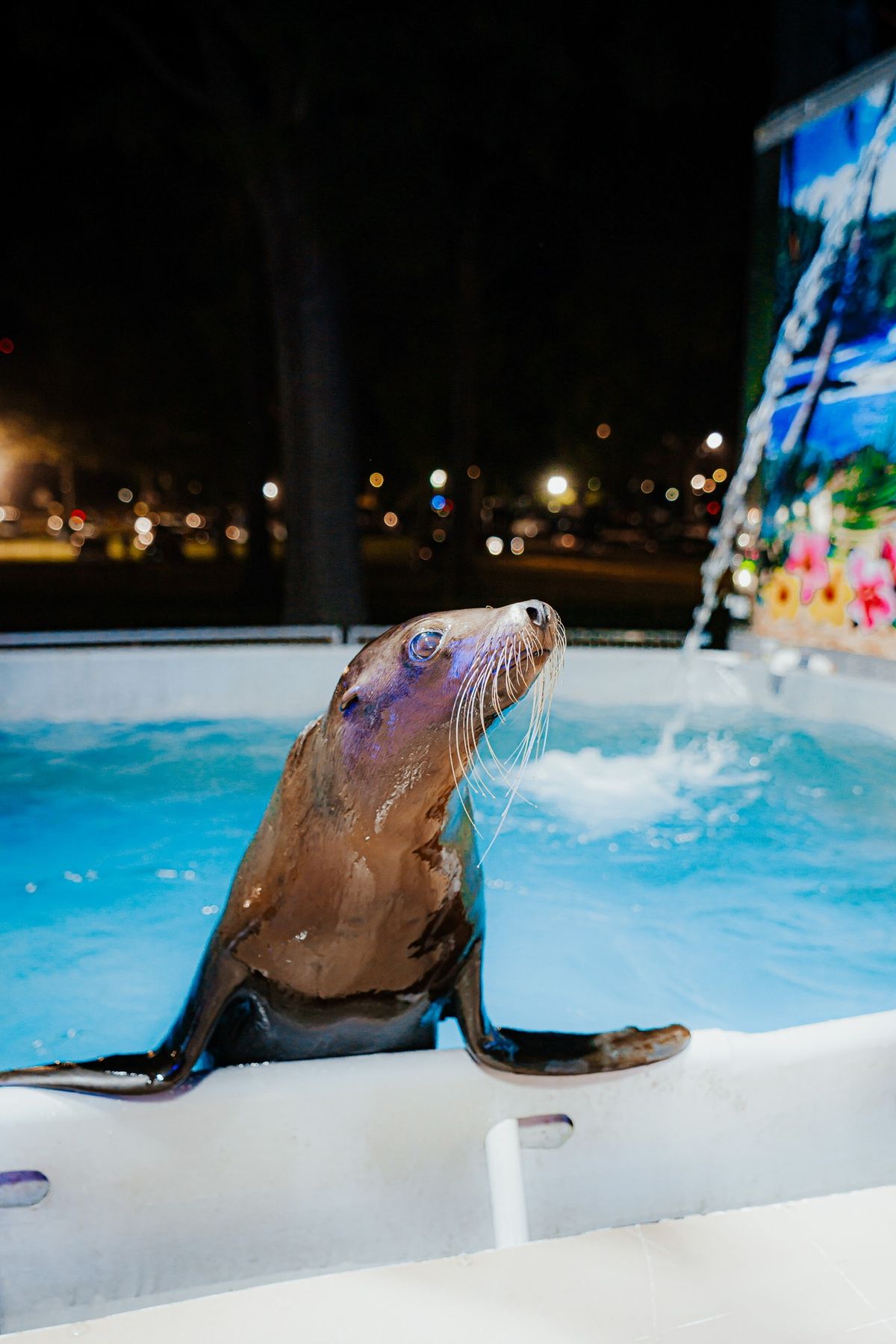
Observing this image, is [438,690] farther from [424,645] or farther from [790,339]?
[790,339]

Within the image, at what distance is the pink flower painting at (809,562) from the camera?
8883mm

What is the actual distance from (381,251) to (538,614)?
14.0m

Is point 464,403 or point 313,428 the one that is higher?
point 464,403

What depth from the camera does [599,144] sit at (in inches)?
608

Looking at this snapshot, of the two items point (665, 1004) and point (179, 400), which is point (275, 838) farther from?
point (179, 400)

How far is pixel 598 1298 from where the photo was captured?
1.74m

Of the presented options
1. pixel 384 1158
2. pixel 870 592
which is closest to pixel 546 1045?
pixel 384 1158

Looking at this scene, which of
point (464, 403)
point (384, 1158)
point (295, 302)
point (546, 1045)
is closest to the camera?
point (384, 1158)

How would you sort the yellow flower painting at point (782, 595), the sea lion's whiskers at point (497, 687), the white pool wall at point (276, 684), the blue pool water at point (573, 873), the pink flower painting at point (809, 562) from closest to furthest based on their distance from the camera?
the sea lion's whiskers at point (497, 687)
the blue pool water at point (573, 873)
the white pool wall at point (276, 684)
the pink flower painting at point (809, 562)
the yellow flower painting at point (782, 595)

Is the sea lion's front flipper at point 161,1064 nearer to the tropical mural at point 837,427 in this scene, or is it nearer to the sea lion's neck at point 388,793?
the sea lion's neck at point 388,793

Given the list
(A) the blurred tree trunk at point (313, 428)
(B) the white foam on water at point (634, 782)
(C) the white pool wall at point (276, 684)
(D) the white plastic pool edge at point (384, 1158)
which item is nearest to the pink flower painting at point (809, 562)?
(C) the white pool wall at point (276, 684)

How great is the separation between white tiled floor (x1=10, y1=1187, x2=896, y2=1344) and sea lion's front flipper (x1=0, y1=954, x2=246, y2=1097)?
0.50 metres

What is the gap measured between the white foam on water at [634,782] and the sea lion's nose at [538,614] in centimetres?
433

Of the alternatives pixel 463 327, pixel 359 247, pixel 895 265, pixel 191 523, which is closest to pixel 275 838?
pixel 895 265
